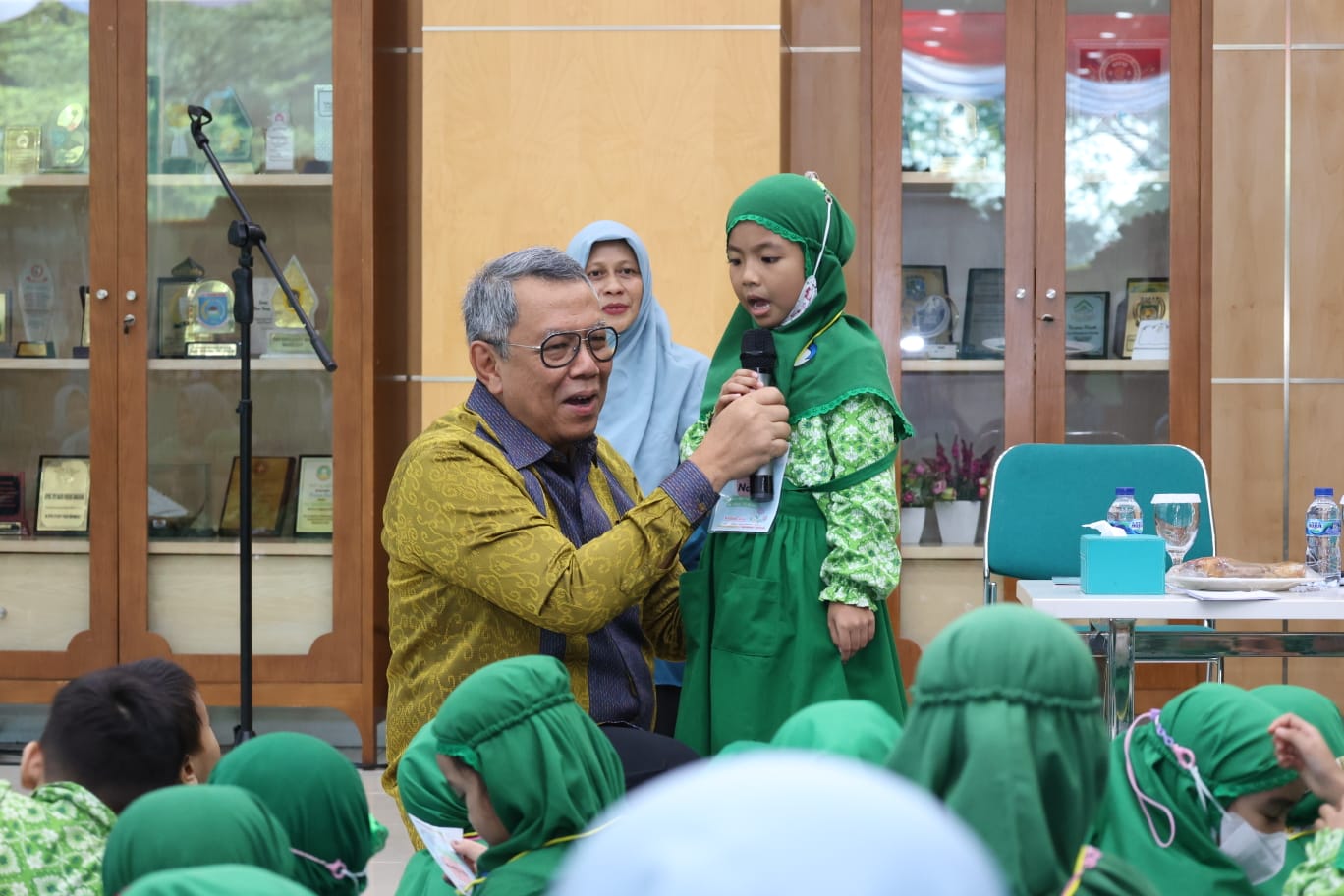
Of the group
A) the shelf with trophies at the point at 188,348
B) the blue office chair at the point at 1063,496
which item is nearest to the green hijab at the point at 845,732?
the blue office chair at the point at 1063,496

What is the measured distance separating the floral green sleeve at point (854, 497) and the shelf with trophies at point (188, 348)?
2224mm

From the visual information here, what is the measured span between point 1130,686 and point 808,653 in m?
0.71

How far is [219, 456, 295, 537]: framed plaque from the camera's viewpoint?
4098 millimetres

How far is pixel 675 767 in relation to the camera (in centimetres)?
160

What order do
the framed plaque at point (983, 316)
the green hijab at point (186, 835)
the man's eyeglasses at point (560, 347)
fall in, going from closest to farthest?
the green hijab at point (186, 835)
the man's eyeglasses at point (560, 347)
the framed plaque at point (983, 316)

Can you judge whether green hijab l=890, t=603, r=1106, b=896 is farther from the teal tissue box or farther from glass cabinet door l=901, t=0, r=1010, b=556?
glass cabinet door l=901, t=0, r=1010, b=556

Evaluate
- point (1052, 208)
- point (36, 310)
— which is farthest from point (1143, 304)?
point (36, 310)

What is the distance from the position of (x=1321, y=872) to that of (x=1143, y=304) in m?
Result: 3.27

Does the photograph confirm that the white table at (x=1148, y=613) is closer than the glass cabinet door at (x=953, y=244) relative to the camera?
Yes

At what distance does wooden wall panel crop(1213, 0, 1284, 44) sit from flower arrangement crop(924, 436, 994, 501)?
1.38 m

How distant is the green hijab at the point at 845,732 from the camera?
105cm

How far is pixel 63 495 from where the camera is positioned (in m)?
4.14

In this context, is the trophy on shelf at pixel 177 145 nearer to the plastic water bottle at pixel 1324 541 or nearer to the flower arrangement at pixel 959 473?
the flower arrangement at pixel 959 473

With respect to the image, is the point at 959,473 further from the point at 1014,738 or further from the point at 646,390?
the point at 1014,738
